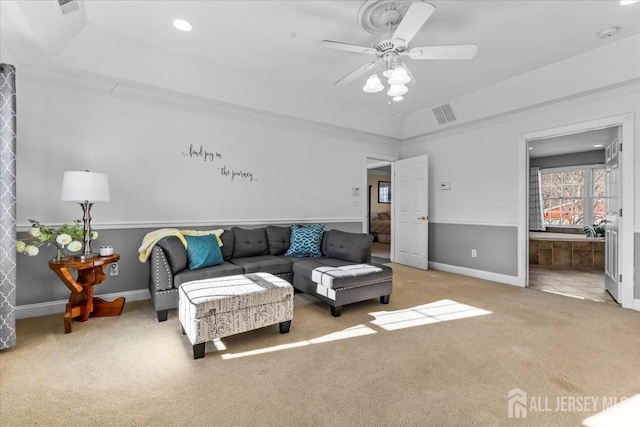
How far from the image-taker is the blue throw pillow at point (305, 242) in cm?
398

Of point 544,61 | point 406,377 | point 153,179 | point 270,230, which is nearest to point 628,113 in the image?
point 544,61

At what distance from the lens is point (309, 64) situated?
352 centimetres

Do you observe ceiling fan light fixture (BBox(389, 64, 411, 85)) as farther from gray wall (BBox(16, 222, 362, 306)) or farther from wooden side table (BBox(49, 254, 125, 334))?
wooden side table (BBox(49, 254, 125, 334))

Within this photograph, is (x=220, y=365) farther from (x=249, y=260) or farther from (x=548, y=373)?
(x=548, y=373)

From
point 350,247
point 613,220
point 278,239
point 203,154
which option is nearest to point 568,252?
point 613,220

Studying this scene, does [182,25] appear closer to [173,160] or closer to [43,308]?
[173,160]

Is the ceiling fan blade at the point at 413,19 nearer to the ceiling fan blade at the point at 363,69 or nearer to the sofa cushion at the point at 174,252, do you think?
the ceiling fan blade at the point at 363,69

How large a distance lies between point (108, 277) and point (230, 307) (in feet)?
6.68

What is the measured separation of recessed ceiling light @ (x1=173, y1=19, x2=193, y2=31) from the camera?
2711mm

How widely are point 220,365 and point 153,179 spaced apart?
2538 millimetres

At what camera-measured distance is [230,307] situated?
229cm

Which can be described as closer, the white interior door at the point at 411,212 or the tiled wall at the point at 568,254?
the white interior door at the point at 411,212

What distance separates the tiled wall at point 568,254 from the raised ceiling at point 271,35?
155 inches

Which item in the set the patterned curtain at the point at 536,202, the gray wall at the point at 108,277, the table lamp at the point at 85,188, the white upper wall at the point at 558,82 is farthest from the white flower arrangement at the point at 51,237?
the patterned curtain at the point at 536,202
